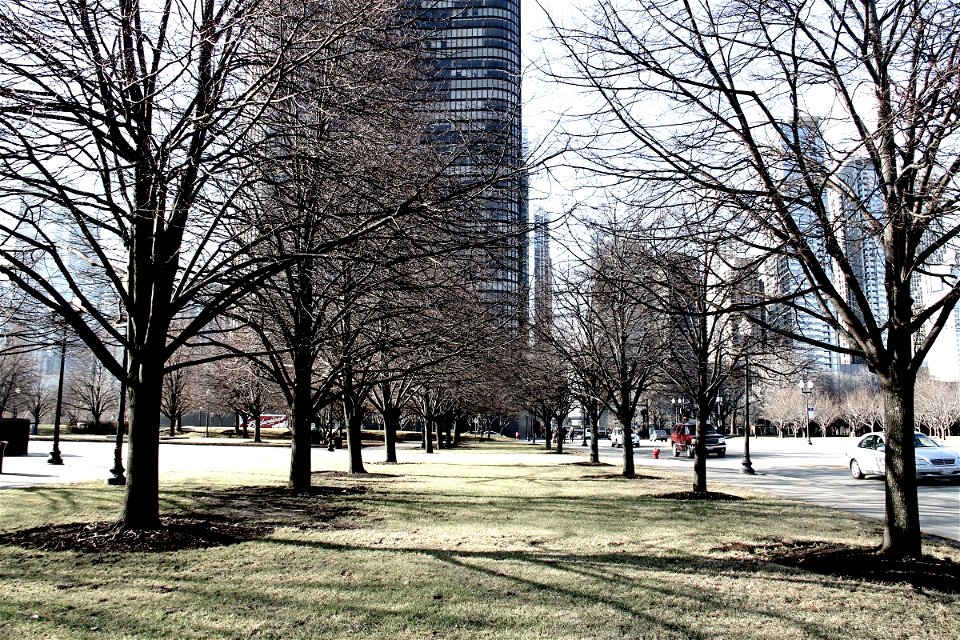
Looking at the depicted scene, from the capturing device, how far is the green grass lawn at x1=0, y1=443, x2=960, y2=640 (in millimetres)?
5410

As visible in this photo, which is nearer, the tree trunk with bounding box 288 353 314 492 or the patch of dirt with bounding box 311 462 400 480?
the tree trunk with bounding box 288 353 314 492

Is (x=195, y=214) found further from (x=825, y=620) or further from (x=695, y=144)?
(x=825, y=620)

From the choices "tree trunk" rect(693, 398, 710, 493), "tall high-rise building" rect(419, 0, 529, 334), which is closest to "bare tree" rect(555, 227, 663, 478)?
"tree trunk" rect(693, 398, 710, 493)

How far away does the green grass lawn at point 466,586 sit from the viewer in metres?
5.41

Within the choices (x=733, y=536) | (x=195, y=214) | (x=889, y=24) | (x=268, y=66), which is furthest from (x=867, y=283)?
(x=195, y=214)

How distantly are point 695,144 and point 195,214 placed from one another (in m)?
8.07

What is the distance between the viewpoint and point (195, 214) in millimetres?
11734

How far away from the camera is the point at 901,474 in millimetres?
7715

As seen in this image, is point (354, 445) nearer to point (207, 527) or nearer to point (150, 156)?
point (207, 527)

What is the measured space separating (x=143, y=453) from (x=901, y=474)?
9.06 m

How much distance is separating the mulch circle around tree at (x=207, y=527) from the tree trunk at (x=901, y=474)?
733cm

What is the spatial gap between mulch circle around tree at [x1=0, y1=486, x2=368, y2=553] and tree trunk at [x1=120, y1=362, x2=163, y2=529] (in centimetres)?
19

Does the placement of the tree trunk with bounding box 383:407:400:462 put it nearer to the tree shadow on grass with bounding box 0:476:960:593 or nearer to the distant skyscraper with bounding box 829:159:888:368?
the tree shadow on grass with bounding box 0:476:960:593

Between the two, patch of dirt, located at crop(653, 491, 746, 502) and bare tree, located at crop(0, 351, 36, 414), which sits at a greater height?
bare tree, located at crop(0, 351, 36, 414)
